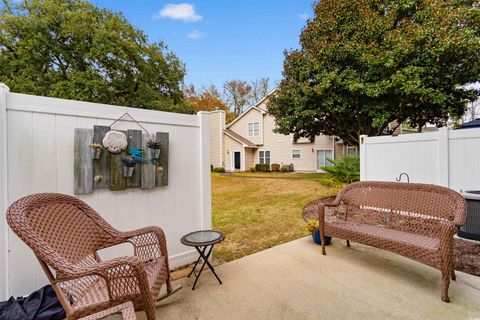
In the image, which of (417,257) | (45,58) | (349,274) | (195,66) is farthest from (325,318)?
(195,66)

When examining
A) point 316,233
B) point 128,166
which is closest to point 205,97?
point 316,233

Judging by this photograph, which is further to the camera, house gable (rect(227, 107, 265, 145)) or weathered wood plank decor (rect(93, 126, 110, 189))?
house gable (rect(227, 107, 265, 145))

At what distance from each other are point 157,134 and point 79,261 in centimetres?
152

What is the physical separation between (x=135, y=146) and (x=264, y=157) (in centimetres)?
Answer: 1763

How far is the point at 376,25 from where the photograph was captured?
8555 millimetres

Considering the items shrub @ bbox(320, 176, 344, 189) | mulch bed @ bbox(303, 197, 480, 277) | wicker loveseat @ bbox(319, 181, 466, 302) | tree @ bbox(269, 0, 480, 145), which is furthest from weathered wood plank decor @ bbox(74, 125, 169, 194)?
tree @ bbox(269, 0, 480, 145)

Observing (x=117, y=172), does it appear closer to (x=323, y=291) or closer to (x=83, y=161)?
(x=83, y=161)

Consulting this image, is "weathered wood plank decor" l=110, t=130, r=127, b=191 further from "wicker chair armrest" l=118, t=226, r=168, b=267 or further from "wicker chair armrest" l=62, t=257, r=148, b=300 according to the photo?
"wicker chair armrest" l=62, t=257, r=148, b=300

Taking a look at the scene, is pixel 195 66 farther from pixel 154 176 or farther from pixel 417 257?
pixel 417 257

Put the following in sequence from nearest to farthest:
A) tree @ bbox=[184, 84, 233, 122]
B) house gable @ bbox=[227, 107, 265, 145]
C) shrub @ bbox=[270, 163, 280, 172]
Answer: shrub @ bbox=[270, 163, 280, 172], house gable @ bbox=[227, 107, 265, 145], tree @ bbox=[184, 84, 233, 122]

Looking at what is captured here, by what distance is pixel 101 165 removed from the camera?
2516mm

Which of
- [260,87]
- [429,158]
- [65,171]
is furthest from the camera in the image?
[260,87]

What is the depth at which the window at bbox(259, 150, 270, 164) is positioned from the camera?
19859 millimetres

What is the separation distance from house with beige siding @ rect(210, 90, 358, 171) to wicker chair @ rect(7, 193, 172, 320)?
16.6m
